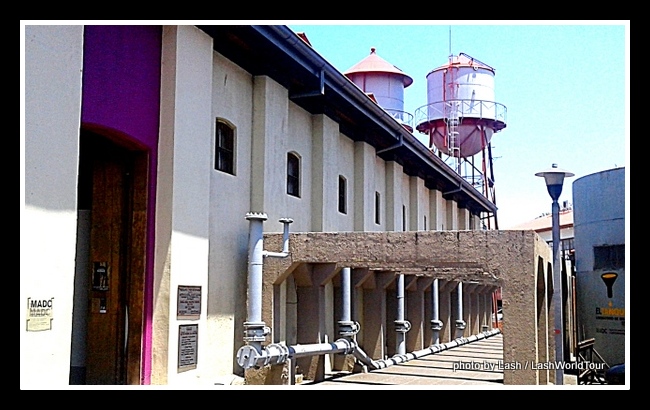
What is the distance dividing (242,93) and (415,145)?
9228mm

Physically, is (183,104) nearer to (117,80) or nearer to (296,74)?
(117,80)

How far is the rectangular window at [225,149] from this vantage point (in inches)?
540

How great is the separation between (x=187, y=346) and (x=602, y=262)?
13956 mm

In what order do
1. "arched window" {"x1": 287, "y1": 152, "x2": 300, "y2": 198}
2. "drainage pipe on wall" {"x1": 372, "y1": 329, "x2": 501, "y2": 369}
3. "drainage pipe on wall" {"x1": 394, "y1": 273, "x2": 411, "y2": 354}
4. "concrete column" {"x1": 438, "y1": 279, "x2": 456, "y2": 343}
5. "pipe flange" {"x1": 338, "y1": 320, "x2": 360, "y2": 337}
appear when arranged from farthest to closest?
"concrete column" {"x1": 438, "y1": 279, "x2": 456, "y2": 343}, "drainage pipe on wall" {"x1": 394, "y1": 273, "x2": 411, "y2": 354}, "drainage pipe on wall" {"x1": 372, "y1": 329, "x2": 501, "y2": 369}, "pipe flange" {"x1": 338, "y1": 320, "x2": 360, "y2": 337}, "arched window" {"x1": 287, "y1": 152, "x2": 300, "y2": 198}

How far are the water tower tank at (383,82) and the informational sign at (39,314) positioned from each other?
22.5 metres

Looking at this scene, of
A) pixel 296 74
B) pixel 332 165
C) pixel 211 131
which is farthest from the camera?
pixel 332 165

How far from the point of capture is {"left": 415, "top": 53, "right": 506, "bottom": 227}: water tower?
3259 centimetres

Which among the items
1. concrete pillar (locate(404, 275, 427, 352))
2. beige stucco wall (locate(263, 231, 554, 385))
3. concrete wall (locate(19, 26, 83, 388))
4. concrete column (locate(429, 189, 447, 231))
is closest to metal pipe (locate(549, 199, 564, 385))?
beige stucco wall (locate(263, 231, 554, 385))

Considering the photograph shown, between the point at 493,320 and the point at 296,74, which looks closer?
the point at 296,74

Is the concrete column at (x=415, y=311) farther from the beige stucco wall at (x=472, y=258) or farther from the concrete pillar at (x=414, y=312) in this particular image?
the beige stucco wall at (x=472, y=258)

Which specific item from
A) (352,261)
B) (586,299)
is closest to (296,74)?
(352,261)

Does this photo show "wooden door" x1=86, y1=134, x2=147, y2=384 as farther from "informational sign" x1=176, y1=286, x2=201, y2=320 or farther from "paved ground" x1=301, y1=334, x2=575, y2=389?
"paved ground" x1=301, y1=334, x2=575, y2=389

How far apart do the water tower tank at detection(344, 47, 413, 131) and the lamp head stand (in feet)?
62.1
